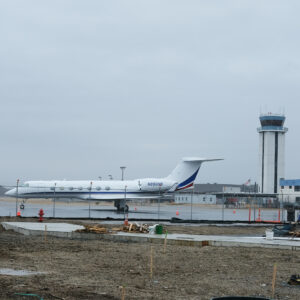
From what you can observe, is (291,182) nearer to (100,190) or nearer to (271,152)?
(271,152)

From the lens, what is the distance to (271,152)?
115438 mm

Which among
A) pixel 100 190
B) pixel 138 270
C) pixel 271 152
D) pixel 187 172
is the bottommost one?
pixel 138 270

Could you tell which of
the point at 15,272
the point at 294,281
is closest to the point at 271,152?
the point at 294,281

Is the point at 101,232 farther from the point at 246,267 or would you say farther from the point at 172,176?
the point at 172,176

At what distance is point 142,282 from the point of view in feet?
37.9

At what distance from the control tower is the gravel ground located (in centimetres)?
9827

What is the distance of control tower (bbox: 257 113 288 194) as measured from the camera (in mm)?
114812

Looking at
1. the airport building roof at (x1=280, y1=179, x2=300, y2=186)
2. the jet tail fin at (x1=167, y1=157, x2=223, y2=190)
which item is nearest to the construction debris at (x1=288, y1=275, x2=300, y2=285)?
the jet tail fin at (x1=167, y1=157, x2=223, y2=190)

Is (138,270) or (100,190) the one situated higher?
(100,190)

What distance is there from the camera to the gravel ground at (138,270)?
10.5 m

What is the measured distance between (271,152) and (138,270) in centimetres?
10519

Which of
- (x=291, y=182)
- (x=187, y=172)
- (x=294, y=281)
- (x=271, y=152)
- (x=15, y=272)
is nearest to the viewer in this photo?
(x=294, y=281)

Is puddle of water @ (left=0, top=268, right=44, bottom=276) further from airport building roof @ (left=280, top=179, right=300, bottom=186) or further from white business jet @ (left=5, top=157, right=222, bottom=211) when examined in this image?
airport building roof @ (left=280, top=179, right=300, bottom=186)

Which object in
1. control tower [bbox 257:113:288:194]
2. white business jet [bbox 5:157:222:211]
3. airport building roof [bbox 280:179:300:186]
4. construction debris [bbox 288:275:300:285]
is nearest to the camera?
construction debris [bbox 288:275:300:285]
